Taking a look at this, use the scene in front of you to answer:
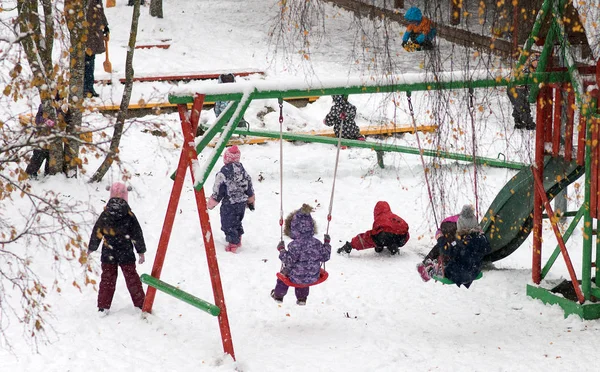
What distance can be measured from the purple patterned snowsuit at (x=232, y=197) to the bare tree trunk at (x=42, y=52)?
2094 mm

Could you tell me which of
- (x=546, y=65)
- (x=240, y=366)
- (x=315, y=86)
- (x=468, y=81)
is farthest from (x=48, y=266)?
(x=546, y=65)

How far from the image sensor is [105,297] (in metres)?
8.79

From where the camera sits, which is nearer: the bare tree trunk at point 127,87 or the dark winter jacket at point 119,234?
the dark winter jacket at point 119,234

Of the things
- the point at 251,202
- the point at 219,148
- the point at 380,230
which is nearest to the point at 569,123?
the point at 380,230

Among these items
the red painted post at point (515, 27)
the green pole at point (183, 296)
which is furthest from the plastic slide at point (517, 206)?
the green pole at point (183, 296)

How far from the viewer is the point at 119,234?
8766 mm

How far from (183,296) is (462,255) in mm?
2816

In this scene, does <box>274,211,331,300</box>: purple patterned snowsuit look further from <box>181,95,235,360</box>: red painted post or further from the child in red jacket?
the child in red jacket

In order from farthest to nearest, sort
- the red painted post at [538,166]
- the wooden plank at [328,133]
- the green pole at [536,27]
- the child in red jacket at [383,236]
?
the wooden plank at [328,133] < the child in red jacket at [383,236] < the red painted post at [538,166] < the green pole at [536,27]

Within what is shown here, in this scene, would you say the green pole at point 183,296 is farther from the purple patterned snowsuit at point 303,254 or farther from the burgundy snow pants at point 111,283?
the purple patterned snowsuit at point 303,254

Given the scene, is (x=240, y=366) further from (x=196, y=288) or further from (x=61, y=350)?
(x=196, y=288)

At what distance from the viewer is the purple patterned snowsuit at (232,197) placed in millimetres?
11312

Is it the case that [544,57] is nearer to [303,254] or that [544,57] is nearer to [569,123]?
[569,123]

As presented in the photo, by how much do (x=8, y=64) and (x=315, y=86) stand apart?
7.76m
